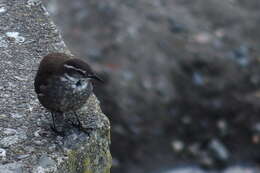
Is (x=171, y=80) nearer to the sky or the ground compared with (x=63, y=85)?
nearer to the sky

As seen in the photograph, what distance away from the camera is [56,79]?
3.85 metres

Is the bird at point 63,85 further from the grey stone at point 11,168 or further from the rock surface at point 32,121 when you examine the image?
the grey stone at point 11,168

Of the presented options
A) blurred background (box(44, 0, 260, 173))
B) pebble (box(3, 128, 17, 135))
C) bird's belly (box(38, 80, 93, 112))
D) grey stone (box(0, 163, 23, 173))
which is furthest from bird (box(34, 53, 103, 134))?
blurred background (box(44, 0, 260, 173))

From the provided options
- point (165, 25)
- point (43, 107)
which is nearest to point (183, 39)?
point (165, 25)

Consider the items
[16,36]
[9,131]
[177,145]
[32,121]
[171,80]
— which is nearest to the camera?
[9,131]

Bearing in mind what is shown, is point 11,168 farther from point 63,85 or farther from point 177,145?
point 177,145

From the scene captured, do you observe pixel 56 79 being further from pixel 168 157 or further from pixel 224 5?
pixel 224 5

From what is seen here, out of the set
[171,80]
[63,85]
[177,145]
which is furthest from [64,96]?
[171,80]

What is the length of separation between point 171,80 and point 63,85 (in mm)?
4602

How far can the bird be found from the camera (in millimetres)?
3801

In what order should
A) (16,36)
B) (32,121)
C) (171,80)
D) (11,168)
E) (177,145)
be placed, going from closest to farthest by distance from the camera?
(11,168) → (32,121) → (16,36) → (177,145) → (171,80)

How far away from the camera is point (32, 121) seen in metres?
3.88

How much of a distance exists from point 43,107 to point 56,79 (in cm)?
31

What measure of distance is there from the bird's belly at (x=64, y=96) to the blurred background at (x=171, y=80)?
3.71 m
